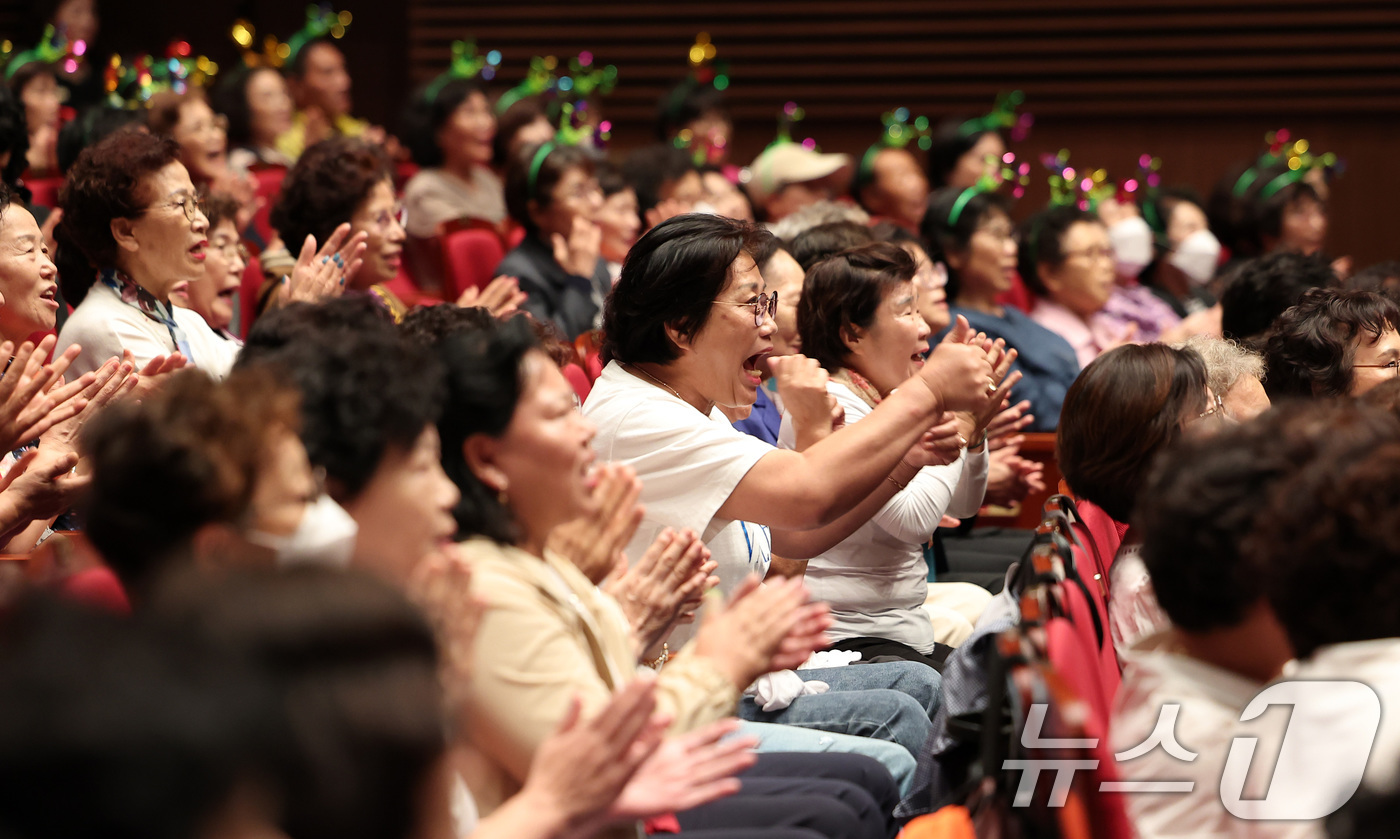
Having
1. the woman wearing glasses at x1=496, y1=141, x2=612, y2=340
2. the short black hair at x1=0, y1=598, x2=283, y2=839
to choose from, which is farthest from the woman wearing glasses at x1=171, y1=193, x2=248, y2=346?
the short black hair at x1=0, y1=598, x2=283, y2=839

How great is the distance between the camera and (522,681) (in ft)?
4.77

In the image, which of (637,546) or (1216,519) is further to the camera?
(637,546)

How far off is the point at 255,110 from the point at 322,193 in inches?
103

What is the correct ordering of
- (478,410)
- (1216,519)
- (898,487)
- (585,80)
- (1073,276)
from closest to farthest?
1. (1216,519)
2. (478,410)
3. (898,487)
4. (1073,276)
5. (585,80)

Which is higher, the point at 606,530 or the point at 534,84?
the point at 606,530

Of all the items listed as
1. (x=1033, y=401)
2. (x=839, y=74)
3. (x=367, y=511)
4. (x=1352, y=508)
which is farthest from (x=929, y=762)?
(x=839, y=74)

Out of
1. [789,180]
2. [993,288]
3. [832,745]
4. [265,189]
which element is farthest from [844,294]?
[265,189]

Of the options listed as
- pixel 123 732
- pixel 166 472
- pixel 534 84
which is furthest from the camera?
pixel 534 84

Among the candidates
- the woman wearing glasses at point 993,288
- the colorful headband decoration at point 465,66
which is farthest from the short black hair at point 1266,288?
the colorful headband decoration at point 465,66

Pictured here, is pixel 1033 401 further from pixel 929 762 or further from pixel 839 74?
pixel 839 74

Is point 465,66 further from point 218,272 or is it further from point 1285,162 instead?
point 1285,162

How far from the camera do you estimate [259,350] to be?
1.76 meters

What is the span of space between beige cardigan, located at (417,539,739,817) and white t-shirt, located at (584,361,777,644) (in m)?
0.64

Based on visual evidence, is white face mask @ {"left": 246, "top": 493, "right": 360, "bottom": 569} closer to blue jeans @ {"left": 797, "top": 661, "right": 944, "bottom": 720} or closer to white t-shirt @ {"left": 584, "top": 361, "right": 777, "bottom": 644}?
white t-shirt @ {"left": 584, "top": 361, "right": 777, "bottom": 644}
